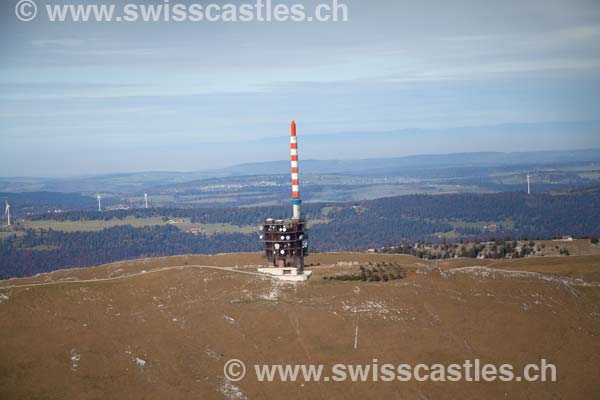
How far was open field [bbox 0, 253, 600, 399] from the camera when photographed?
61.7 metres

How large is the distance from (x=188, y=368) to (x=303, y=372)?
27.5 ft

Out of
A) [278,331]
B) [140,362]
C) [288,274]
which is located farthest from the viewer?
[288,274]

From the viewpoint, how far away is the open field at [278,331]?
61688 mm

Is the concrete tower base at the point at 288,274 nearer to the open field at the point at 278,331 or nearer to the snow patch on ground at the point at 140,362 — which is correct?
the open field at the point at 278,331

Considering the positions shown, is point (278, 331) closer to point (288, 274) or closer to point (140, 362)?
point (140, 362)

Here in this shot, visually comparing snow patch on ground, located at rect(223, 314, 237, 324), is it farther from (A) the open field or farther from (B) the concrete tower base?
(B) the concrete tower base

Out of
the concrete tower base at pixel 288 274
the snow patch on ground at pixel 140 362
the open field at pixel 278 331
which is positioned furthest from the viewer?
the concrete tower base at pixel 288 274

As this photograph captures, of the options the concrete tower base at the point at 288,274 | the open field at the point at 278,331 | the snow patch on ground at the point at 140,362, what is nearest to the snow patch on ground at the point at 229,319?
the open field at the point at 278,331

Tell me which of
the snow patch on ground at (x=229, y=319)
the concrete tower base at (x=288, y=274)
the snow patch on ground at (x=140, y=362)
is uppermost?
the concrete tower base at (x=288, y=274)

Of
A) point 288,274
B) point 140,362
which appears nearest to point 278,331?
point 140,362

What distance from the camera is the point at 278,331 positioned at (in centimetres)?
6956

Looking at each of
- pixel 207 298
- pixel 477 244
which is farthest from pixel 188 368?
pixel 477 244

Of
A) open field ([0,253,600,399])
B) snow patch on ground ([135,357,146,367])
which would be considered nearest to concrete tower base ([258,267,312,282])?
open field ([0,253,600,399])

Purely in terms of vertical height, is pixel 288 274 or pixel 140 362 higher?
pixel 288 274
